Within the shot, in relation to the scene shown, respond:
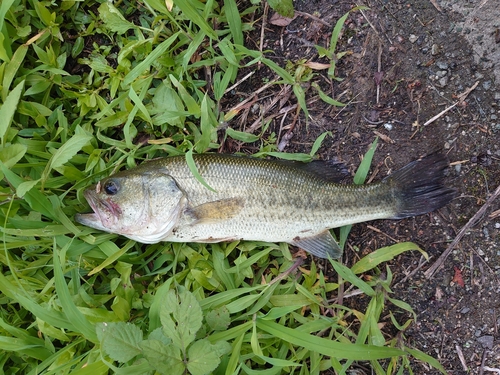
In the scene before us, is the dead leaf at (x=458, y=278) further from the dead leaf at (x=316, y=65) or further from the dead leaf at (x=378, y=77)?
the dead leaf at (x=316, y=65)

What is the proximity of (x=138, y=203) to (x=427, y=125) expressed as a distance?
2815 millimetres

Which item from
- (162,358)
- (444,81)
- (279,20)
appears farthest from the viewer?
(279,20)

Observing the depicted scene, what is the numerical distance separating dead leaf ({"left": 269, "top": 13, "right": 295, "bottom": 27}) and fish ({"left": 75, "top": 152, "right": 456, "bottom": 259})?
4.79ft

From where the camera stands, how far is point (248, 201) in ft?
11.8

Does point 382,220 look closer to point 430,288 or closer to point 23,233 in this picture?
point 430,288

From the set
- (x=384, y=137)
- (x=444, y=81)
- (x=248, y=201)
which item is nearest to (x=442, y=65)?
(x=444, y=81)

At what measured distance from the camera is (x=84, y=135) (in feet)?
11.9

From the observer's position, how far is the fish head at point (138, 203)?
3.54 metres

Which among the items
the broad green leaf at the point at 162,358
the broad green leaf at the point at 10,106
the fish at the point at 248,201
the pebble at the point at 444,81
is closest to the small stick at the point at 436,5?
the pebble at the point at 444,81

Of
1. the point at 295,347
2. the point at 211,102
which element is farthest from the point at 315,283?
the point at 211,102

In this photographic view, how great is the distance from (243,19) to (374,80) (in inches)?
58.3

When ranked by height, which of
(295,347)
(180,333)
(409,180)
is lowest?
(295,347)

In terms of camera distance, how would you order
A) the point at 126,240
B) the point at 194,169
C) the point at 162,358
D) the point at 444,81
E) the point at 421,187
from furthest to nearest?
the point at 126,240, the point at 444,81, the point at 421,187, the point at 194,169, the point at 162,358

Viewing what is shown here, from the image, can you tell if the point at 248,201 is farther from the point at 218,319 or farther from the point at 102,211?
the point at 102,211
